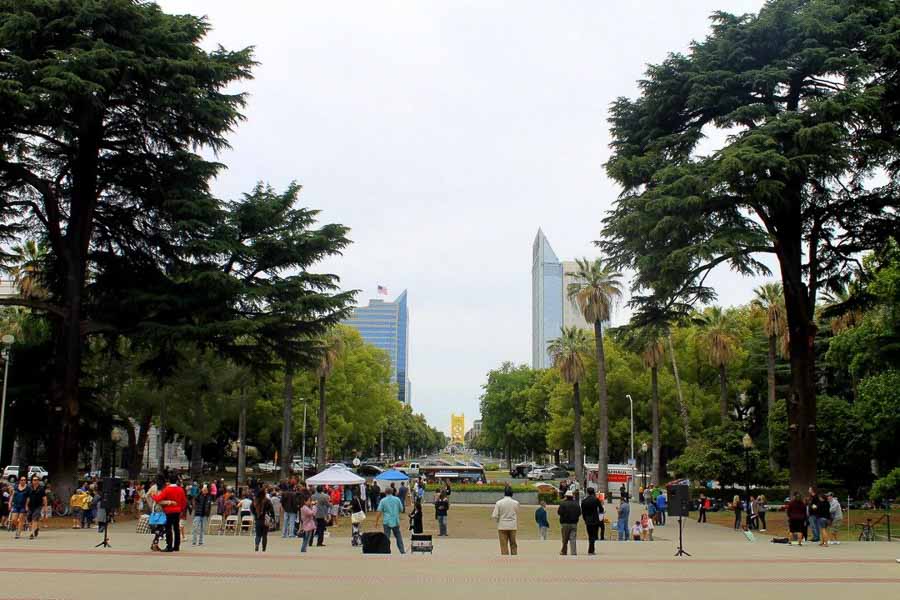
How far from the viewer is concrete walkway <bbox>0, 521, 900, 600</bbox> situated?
1348cm

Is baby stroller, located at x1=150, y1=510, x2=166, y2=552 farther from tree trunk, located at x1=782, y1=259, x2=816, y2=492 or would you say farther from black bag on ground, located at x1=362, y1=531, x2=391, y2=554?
tree trunk, located at x1=782, y1=259, x2=816, y2=492

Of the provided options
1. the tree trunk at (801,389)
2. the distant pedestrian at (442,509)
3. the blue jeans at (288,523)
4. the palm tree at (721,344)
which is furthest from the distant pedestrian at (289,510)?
the palm tree at (721,344)

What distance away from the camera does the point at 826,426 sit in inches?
1724

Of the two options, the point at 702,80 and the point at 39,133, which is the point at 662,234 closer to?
the point at 702,80

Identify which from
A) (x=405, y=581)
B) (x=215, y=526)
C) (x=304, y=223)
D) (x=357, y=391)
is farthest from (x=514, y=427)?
(x=405, y=581)

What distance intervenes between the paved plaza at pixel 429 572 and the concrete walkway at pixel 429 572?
0.07 ft

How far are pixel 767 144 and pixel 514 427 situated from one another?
82.8 metres

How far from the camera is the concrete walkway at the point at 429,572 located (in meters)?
13.5

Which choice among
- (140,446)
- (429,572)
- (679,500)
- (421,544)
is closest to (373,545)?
(421,544)

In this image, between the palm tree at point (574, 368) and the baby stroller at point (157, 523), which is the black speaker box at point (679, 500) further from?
the palm tree at point (574, 368)

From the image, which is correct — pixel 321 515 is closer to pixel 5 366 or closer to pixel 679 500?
pixel 679 500

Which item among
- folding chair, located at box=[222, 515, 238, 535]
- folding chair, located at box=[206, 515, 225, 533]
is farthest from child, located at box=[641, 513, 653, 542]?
folding chair, located at box=[206, 515, 225, 533]

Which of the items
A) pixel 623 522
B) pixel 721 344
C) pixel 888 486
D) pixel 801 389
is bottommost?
pixel 623 522

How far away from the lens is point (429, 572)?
16.1 meters
